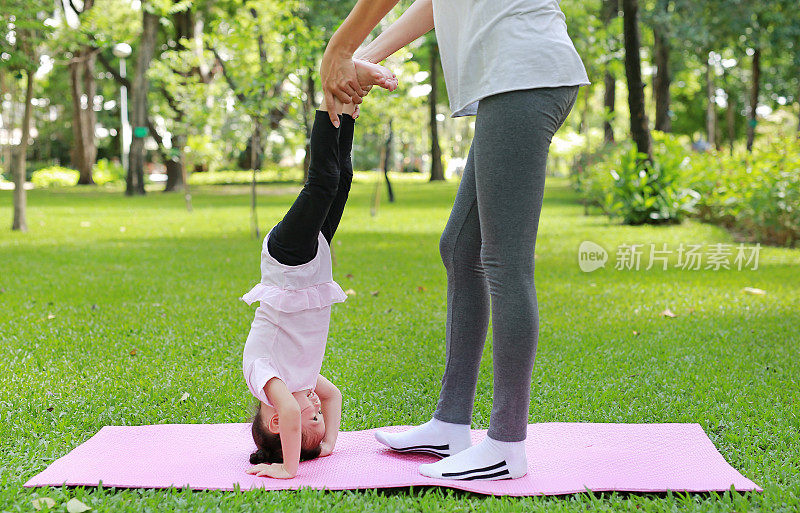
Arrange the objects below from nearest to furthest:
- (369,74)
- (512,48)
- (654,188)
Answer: (512,48), (369,74), (654,188)

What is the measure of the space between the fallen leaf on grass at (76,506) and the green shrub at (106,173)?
27675 mm

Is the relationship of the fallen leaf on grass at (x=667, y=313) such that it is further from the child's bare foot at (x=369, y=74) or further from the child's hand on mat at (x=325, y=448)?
the child's bare foot at (x=369, y=74)

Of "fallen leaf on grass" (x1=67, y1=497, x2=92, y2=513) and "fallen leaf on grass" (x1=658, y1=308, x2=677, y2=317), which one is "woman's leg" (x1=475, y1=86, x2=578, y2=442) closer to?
"fallen leaf on grass" (x1=67, y1=497, x2=92, y2=513)

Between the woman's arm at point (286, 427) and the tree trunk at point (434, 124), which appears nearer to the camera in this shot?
the woman's arm at point (286, 427)

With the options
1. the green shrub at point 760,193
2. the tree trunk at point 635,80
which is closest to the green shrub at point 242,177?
the tree trunk at point 635,80

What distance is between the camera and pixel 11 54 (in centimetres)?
883

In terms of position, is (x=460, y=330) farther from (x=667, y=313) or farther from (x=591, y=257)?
(x=591, y=257)

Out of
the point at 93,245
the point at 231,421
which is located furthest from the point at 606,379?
the point at 93,245

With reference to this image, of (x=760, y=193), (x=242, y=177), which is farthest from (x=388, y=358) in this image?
(x=242, y=177)

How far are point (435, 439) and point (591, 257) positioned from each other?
556 cm

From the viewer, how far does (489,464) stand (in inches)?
90.8

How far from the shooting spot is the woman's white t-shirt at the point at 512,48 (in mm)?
2088

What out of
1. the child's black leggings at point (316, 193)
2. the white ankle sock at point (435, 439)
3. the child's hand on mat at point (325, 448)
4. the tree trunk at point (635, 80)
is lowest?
the child's hand on mat at point (325, 448)

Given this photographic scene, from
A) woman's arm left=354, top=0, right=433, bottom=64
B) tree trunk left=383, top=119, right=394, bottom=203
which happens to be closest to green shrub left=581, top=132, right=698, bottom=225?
tree trunk left=383, top=119, right=394, bottom=203
